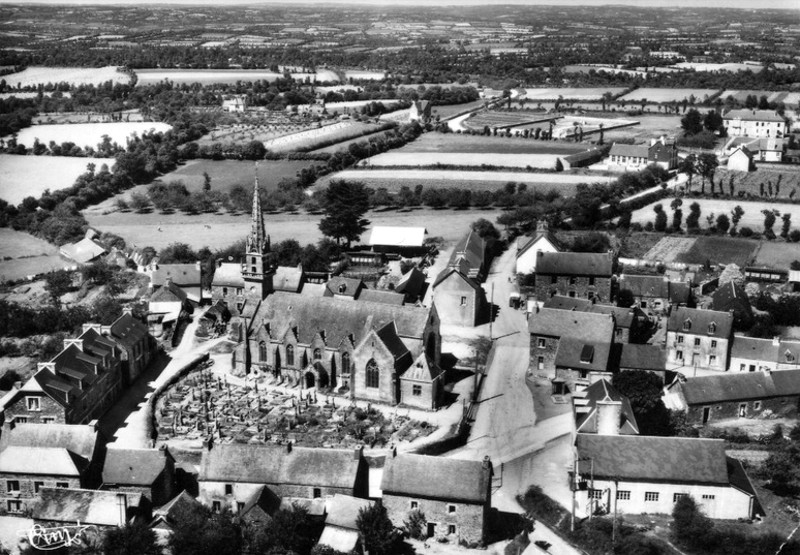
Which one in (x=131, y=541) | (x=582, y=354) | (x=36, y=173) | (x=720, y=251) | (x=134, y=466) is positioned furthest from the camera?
(x=36, y=173)

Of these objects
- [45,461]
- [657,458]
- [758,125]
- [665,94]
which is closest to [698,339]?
[657,458]

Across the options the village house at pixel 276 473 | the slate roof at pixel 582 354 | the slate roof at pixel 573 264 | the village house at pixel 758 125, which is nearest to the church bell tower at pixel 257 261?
the slate roof at pixel 582 354

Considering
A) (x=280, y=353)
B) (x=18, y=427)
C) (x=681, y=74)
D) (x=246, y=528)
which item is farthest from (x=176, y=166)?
(x=681, y=74)

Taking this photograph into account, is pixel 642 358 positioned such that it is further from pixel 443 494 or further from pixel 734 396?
pixel 443 494

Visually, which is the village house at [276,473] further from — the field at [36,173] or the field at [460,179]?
the field at [460,179]

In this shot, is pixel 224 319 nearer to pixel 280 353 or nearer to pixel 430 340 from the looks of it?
pixel 280 353

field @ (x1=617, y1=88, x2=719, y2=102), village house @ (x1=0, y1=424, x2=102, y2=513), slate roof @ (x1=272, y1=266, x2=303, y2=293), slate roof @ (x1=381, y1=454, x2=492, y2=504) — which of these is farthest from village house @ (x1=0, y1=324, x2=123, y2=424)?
field @ (x1=617, y1=88, x2=719, y2=102)

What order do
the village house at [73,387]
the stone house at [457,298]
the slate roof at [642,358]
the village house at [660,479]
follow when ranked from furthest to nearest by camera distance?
the stone house at [457,298] < the slate roof at [642,358] < the village house at [73,387] < the village house at [660,479]
